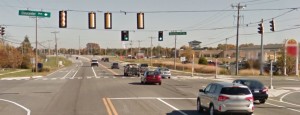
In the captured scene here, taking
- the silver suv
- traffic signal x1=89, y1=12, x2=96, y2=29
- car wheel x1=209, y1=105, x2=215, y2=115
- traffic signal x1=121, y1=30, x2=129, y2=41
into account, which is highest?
traffic signal x1=89, y1=12, x2=96, y2=29

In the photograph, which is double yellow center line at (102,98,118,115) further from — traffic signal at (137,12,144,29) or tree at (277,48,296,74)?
tree at (277,48,296,74)

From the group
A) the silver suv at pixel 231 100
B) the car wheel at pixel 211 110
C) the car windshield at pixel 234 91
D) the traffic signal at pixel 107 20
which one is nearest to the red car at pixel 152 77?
the traffic signal at pixel 107 20

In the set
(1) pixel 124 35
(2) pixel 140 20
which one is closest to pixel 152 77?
(1) pixel 124 35

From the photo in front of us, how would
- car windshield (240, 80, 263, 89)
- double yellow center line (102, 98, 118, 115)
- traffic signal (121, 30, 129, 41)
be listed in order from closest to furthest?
double yellow center line (102, 98, 118, 115), car windshield (240, 80, 263, 89), traffic signal (121, 30, 129, 41)

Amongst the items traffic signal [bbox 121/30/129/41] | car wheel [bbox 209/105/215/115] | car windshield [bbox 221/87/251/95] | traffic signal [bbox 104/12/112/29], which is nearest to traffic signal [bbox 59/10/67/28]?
traffic signal [bbox 104/12/112/29]

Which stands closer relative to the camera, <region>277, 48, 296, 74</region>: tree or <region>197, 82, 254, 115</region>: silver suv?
<region>197, 82, 254, 115</region>: silver suv

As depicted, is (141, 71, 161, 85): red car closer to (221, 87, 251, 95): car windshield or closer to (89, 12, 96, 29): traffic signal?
(89, 12, 96, 29): traffic signal

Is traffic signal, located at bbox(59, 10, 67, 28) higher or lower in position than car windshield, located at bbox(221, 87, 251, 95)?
higher

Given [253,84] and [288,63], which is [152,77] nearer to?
[253,84]

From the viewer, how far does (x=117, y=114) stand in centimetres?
Result: 2017

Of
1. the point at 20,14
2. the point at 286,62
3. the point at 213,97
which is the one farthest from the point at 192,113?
the point at 286,62

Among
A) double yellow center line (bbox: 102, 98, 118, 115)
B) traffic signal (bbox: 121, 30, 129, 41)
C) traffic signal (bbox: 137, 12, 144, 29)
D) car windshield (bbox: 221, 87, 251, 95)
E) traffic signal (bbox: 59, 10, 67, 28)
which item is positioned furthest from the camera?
traffic signal (bbox: 121, 30, 129, 41)

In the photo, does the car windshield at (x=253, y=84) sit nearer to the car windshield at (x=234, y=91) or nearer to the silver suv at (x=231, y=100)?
the silver suv at (x=231, y=100)

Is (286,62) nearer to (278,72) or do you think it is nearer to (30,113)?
(278,72)
